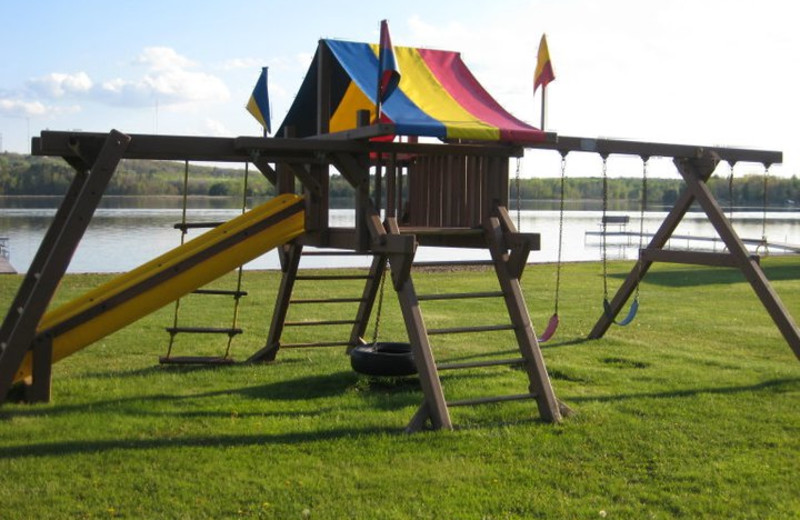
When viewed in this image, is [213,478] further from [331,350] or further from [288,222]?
[331,350]

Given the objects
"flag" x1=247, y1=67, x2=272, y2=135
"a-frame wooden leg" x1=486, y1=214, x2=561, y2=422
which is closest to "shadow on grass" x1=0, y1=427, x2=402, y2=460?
"a-frame wooden leg" x1=486, y1=214, x2=561, y2=422

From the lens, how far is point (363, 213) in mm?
7977

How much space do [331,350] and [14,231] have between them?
118 feet

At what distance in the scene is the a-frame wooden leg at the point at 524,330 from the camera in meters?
7.44

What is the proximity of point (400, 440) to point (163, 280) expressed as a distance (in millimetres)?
2464

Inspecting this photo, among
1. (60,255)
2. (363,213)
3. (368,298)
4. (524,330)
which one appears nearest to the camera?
(60,255)

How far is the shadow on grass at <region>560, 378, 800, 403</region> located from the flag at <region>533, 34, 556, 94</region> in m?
2.96

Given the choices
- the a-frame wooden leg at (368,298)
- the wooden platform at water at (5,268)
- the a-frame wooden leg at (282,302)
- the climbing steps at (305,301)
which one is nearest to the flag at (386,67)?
the climbing steps at (305,301)

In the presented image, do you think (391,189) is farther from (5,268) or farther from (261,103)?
(5,268)

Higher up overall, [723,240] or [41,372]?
[723,240]

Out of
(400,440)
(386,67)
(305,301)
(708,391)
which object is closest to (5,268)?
(305,301)

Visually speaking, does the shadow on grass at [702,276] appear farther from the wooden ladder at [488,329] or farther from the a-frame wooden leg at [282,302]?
the wooden ladder at [488,329]

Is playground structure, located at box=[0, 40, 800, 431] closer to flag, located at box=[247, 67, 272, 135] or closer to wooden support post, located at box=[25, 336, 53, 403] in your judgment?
wooden support post, located at box=[25, 336, 53, 403]

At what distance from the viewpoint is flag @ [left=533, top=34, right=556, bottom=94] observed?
27.7ft
